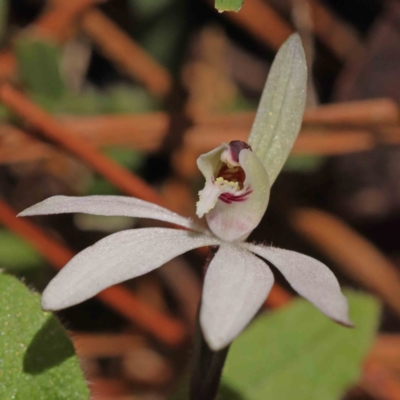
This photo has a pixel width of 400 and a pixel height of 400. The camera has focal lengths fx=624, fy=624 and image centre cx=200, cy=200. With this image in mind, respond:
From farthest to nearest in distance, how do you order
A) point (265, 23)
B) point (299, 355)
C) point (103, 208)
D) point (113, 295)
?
1. point (265, 23)
2. point (113, 295)
3. point (299, 355)
4. point (103, 208)

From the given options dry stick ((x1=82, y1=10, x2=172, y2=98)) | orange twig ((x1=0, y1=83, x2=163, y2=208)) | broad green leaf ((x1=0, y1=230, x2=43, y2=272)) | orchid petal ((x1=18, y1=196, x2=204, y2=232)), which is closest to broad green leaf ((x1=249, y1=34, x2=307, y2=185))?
orchid petal ((x1=18, y1=196, x2=204, y2=232))

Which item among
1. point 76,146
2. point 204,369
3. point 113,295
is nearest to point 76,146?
point 76,146

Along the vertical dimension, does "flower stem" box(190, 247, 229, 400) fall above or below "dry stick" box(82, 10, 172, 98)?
above

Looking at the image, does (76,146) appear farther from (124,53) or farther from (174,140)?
(124,53)

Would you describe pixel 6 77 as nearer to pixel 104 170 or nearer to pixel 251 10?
pixel 104 170

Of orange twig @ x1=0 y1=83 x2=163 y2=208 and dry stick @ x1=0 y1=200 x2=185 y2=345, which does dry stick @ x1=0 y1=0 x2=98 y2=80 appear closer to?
orange twig @ x1=0 y1=83 x2=163 y2=208

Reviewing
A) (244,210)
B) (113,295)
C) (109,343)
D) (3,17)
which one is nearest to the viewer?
(244,210)

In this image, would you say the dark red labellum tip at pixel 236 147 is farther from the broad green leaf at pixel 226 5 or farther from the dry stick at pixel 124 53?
the dry stick at pixel 124 53
